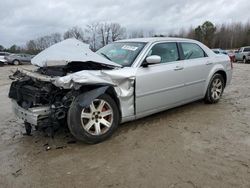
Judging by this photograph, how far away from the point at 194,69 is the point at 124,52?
1.53 metres

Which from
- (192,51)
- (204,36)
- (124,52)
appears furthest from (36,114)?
(204,36)

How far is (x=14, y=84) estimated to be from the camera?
434 centimetres

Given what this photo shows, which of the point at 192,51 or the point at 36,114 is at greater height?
the point at 192,51

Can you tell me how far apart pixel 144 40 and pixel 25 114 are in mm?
2520

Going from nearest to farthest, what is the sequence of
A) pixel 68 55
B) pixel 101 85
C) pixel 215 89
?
pixel 101 85 → pixel 68 55 → pixel 215 89

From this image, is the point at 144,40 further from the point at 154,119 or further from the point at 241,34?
the point at 241,34

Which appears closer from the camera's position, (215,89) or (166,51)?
(166,51)

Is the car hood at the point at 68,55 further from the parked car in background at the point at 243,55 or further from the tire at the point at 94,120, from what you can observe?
the parked car in background at the point at 243,55

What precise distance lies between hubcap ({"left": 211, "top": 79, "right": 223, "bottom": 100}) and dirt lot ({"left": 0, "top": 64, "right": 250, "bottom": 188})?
3.40ft

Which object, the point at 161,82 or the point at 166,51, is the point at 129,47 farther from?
the point at 161,82

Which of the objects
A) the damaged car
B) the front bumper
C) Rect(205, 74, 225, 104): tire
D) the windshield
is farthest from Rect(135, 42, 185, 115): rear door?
the front bumper

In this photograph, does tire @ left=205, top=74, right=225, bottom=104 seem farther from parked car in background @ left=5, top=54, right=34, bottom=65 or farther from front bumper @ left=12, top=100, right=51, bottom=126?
parked car in background @ left=5, top=54, right=34, bottom=65

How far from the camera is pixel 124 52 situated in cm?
477

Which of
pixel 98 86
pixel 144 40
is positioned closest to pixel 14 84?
pixel 98 86
